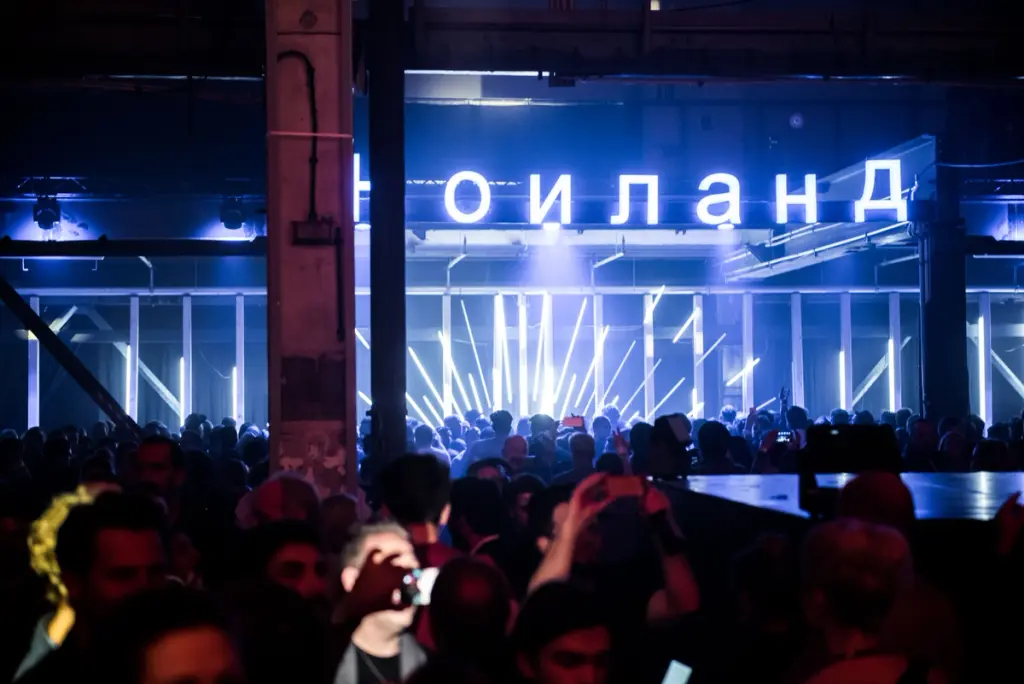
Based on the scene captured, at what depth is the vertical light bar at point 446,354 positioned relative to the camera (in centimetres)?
1839

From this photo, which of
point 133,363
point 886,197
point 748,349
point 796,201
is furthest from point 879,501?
point 748,349

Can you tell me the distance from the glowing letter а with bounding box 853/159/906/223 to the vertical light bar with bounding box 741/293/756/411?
6120mm

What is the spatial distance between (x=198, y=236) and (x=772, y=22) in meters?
9.71

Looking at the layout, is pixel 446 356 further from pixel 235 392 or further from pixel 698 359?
pixel 698 359

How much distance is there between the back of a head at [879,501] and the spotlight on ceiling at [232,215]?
11.6 meters

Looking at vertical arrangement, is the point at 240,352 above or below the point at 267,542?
above

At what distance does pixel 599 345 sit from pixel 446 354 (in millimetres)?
2535

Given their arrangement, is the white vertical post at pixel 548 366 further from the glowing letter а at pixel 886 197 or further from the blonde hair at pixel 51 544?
the blonde hair at pixel 51 544

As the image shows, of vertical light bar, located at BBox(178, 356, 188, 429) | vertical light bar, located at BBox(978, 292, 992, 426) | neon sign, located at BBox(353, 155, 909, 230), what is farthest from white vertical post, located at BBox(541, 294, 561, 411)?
vertical light bar, located at BBox(978, 292, 992, 426)

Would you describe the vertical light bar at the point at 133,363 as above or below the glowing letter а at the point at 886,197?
below

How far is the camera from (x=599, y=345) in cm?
1875

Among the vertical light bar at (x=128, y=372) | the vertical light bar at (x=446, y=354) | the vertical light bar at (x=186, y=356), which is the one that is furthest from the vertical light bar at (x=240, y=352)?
the vertical light bar at (x=446, y=354)

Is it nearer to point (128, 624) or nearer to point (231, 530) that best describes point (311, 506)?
point (231, 530)

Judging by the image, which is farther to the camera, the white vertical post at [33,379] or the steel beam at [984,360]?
the steel beam at [984,360]
